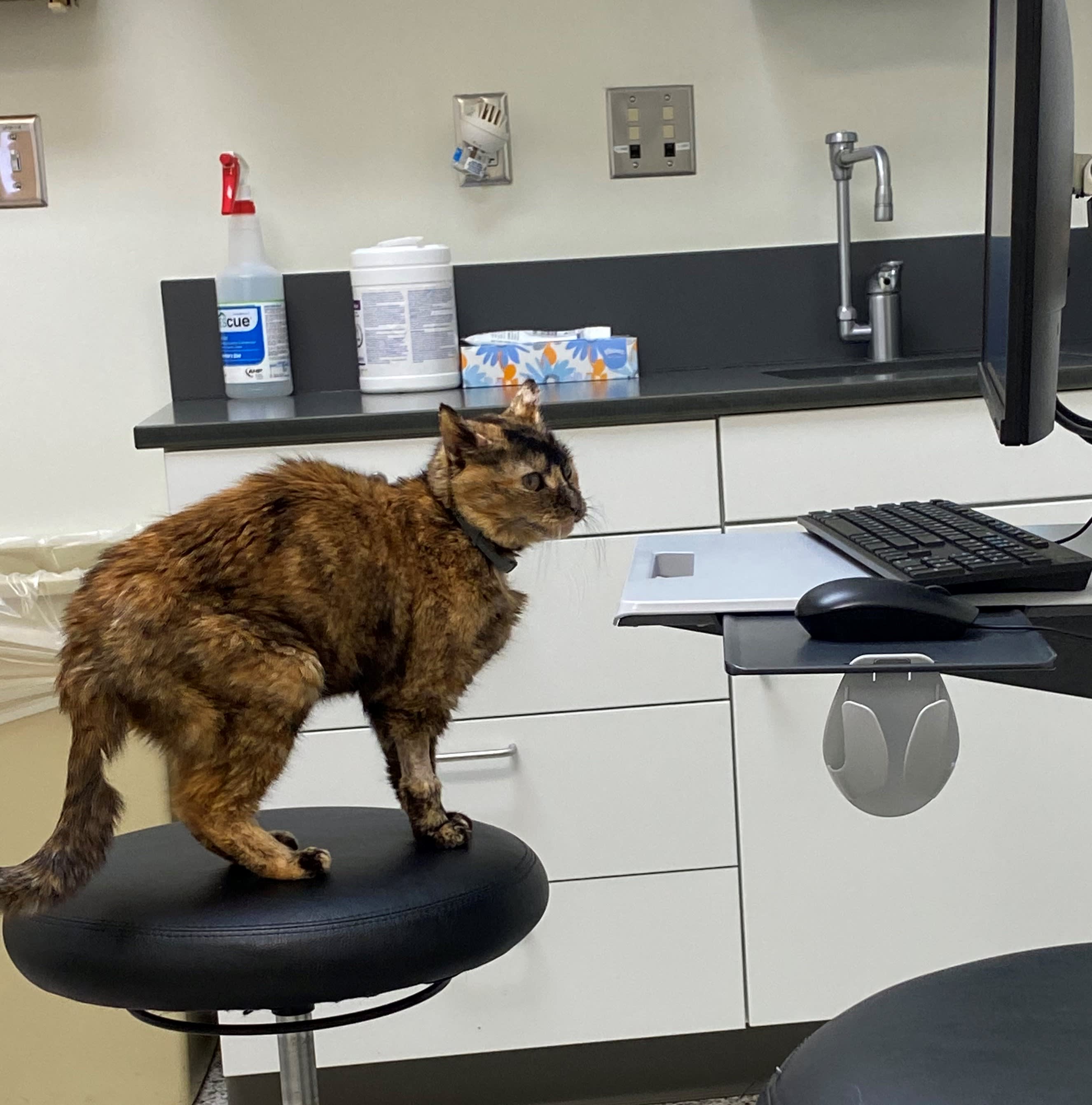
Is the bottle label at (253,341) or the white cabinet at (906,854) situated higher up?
the bottle label at (253,341)

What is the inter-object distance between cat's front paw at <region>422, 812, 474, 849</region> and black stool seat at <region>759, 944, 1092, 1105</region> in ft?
1.25

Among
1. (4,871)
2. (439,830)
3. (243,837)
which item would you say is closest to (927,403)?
(439,830)

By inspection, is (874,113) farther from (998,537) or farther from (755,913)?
(998,537)

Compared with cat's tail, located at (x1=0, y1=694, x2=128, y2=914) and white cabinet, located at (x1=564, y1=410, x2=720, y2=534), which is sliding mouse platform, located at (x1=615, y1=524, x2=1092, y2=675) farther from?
white cabinet, located at (x1=564, y1=410, x2=720, y2=534)

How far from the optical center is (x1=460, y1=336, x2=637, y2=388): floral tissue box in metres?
2.05

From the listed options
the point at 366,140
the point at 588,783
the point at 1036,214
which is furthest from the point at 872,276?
the point at 1036,214

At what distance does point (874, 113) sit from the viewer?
2201 millimetres

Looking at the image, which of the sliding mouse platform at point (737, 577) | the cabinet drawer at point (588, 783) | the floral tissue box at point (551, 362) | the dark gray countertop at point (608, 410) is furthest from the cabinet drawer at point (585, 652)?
the sliding mouse platform at point (737, 577)

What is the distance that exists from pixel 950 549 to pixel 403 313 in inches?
51.4

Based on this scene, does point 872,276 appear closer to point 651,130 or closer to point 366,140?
point 651,130

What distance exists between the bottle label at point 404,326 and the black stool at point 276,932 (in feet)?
3.77

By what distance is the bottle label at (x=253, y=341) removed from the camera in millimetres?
2051

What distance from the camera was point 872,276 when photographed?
219 centimetres

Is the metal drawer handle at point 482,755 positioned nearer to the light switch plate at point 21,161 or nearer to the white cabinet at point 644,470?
the white cabinet at point 644,470
